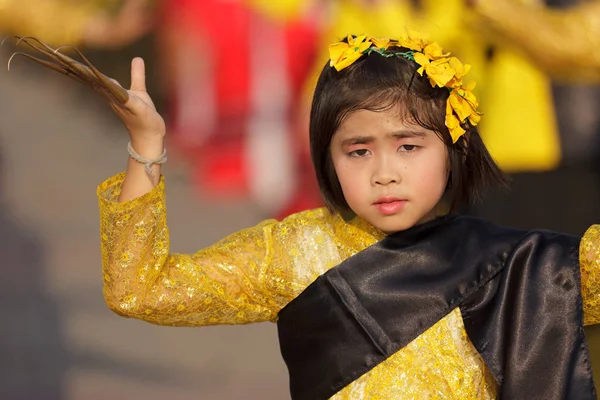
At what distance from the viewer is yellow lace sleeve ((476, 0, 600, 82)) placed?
3.58m

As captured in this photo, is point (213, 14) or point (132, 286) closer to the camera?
point (132, 286)

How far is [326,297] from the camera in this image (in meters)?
1.60

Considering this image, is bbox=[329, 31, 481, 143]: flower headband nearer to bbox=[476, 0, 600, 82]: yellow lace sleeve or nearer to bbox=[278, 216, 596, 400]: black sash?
bbox=[278, 216, 596, 400]: black sash

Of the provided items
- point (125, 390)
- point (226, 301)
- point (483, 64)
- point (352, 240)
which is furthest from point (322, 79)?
point (483, 64)

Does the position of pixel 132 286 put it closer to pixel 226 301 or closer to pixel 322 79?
pixel 226 301

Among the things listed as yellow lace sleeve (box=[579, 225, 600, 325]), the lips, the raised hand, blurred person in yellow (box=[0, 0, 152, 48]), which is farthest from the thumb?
blurred person in yellow (box=[0, 0, 152, 48])

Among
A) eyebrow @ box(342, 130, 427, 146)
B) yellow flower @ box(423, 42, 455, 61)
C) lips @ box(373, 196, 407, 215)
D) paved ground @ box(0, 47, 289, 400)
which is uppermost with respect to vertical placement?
yellow flower @ box(423, 42, 455, 61)

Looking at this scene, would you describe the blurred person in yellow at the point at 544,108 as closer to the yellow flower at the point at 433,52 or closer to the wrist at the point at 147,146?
the yellow flower at the point at 433,52

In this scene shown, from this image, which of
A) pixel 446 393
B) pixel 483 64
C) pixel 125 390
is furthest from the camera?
pixel 483 64

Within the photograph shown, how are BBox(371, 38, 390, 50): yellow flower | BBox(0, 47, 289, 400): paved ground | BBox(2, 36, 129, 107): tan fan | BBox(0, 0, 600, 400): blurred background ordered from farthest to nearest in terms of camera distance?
BBox(0, 0, 600, 400): blurred background < BBox(0, 47, 289, 400): paved ground < BBox(371, 38, 390, 50): yellow flower < BBox(2, 36, 129, 107): tan fan

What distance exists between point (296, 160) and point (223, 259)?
2.80 metres

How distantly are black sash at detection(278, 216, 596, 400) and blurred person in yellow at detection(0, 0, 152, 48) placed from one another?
268 centimetres

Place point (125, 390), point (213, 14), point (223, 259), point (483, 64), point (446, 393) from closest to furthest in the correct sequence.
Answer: point (446, 393), point (223, 259), point (125, 390), point (483, 64), point (213, 14)

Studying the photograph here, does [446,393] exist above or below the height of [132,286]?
below
